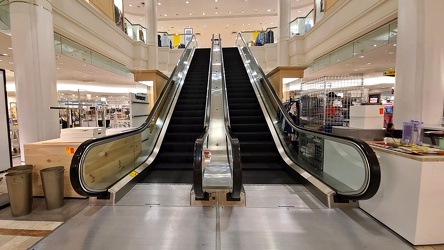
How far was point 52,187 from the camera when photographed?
315cm

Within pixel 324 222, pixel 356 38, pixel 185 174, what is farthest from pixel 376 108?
pixel 356 38

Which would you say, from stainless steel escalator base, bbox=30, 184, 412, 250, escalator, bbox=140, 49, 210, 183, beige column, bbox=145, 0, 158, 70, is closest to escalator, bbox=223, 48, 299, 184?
stainless steel escalator base, bbox=30, 184, 412, 250

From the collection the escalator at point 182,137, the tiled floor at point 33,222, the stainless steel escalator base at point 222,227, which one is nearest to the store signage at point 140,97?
the escalator at point 182,137

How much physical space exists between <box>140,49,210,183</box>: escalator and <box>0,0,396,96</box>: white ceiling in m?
5.03

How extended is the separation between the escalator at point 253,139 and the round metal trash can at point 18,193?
3.04 metres

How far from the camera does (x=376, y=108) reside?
9.63 ft

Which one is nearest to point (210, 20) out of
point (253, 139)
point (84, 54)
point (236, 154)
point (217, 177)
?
point (84, 54)

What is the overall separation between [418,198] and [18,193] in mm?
4564

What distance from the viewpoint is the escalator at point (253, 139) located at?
386cm

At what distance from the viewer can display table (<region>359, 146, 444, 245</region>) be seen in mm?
2061

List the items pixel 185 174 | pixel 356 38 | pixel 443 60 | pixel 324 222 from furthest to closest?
pixel 356 38, pixel 185 174, pixel 443 60, pixel 324 222

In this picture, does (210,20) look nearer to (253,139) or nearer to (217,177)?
(253,139)

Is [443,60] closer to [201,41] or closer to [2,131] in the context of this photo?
[2,131]

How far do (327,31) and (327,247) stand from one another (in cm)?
937
